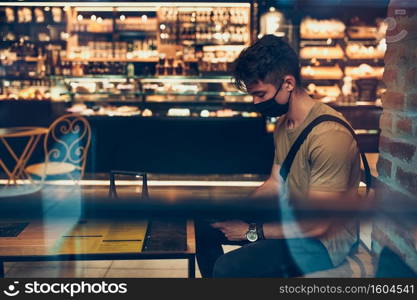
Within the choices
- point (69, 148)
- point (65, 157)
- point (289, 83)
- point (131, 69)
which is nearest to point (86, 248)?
point (289, 83)

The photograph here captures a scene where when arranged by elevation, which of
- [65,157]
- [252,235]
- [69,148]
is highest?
[252,235]

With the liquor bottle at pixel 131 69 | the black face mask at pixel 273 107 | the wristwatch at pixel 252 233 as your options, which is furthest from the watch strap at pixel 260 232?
the liquor bottle at pixel 131 69

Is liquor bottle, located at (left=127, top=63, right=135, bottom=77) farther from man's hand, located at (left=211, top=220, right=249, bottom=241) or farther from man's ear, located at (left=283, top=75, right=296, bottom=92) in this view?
man's hand, located at (left=211, top=220, right=249, bottom=241)

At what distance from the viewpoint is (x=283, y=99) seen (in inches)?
72.3

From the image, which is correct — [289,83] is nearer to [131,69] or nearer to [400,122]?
[400,122]

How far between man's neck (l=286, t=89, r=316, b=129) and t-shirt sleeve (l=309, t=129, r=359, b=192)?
7.4 inches

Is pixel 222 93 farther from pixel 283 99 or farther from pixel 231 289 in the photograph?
pixel 231 289

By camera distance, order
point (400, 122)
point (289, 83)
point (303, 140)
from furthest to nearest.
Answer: point (289, 83) < point (303, 140) < point (400, 122)

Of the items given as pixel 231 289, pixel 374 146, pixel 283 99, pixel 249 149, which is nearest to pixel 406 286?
pixel 231 289

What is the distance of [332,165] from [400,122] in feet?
0.83

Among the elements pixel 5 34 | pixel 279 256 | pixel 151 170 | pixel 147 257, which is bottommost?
pixel 151 170

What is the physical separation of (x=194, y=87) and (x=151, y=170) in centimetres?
121

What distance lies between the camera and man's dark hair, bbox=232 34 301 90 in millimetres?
1799

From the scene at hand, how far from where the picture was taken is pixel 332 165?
158 cm
